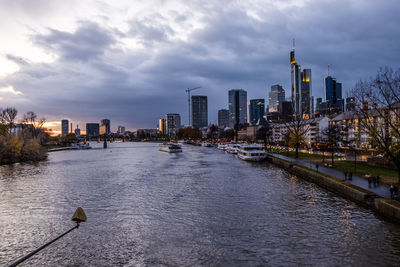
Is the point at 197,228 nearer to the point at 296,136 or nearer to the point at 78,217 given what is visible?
the point at 78,217

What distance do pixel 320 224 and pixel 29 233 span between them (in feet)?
60.6

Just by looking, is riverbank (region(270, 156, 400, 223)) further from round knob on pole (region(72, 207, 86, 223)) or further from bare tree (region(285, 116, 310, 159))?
bare tree (region(285, 116, 310, 159))

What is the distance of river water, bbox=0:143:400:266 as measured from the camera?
14.3m

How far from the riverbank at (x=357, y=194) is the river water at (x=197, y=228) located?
64 centimetres

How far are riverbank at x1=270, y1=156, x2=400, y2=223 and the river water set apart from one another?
643mm

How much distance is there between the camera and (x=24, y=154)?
71938mm

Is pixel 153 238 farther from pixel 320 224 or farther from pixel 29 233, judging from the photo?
pixel 320 224

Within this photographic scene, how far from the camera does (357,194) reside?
23516 mm

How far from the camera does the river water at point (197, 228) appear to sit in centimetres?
1432

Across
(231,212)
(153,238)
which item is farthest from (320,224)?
(153,238)

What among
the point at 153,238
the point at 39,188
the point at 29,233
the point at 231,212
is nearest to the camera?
the point at 153,238

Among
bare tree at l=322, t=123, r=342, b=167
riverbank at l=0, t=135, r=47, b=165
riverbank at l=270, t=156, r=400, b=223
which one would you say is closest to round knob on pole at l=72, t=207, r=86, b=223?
riverbank at l=270, t=156, r=400, b=223

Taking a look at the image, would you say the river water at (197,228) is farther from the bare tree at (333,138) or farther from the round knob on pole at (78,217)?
the bare tree at (333,138)

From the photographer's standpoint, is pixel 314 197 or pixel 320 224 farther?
pixel 314 197
